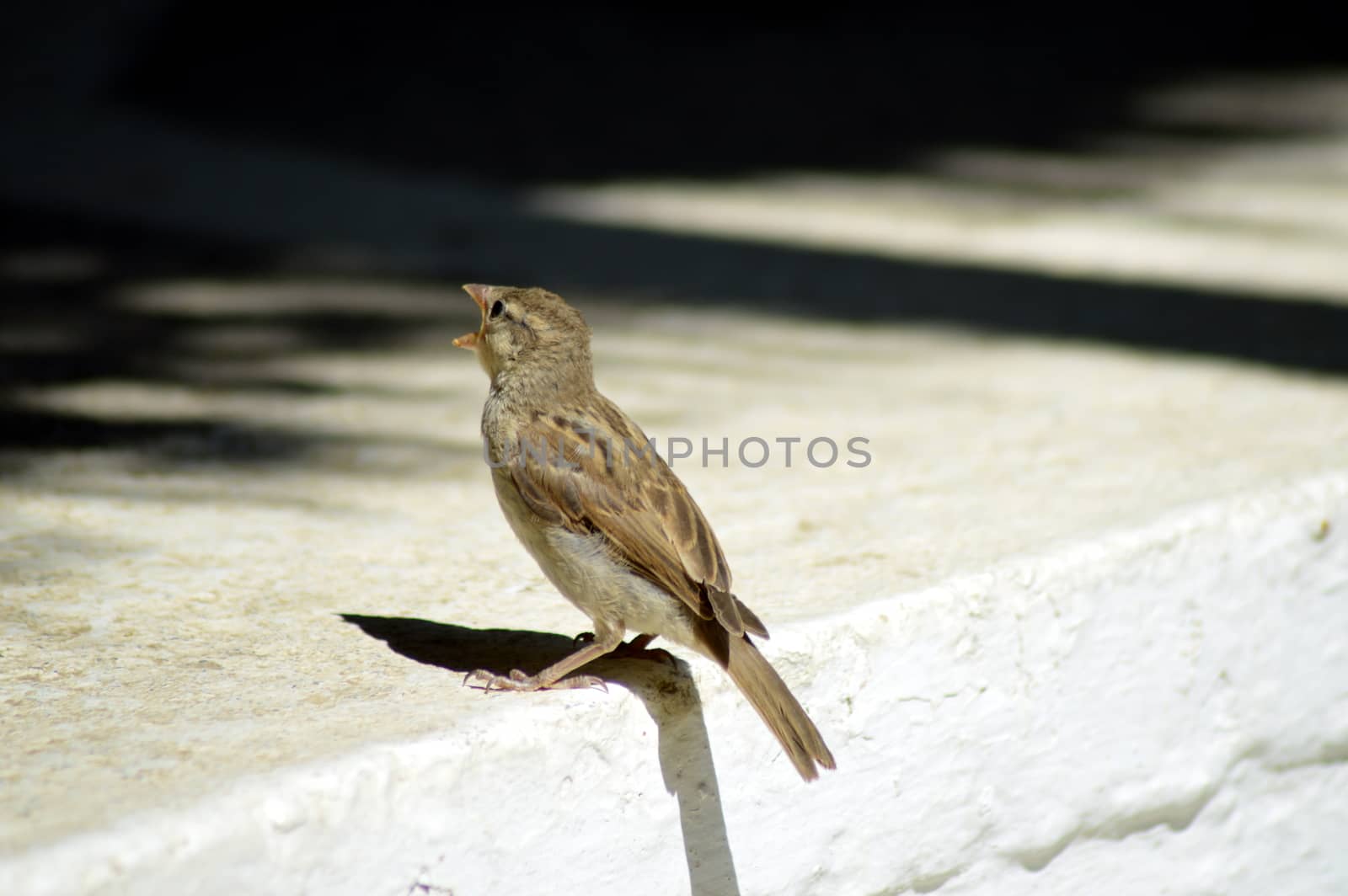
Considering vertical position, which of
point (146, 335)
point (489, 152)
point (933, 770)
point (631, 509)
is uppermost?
point (489, 152)

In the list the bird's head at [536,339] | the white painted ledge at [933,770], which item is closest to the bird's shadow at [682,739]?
the white painted ledge at [933,770]

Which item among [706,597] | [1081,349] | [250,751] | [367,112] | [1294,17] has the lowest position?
[250,751]

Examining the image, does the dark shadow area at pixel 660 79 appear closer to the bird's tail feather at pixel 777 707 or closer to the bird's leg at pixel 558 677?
the bird's leg at pixel 558 677

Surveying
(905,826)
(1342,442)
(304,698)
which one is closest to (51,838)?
(304,698)

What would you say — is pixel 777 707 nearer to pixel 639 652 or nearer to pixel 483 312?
pixel 639 652

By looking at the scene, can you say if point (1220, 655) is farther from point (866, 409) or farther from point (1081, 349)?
point (1081, 349)

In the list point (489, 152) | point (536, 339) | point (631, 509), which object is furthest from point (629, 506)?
point (489, 152)

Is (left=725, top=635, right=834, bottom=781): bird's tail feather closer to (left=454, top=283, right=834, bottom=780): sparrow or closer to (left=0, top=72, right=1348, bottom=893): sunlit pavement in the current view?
(left=454, top=283, right=834, bottom=780): sparrow
